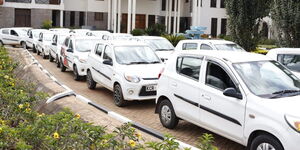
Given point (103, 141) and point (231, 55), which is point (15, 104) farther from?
point (231, 55)

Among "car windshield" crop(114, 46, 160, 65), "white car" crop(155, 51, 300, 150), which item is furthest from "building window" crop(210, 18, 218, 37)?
"white car" crop(155, 51, 300, 150)

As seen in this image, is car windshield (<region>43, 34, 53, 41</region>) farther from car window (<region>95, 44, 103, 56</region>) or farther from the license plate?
the license plate

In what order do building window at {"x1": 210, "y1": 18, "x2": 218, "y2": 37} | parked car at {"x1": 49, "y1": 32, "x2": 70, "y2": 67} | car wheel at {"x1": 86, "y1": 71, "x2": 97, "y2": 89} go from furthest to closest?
building window at {"x1": 210, "y1": 18, "x2": 218, "y2": 37} < parked car at {"x1": 49, "y1": 32, "x2": 70, "y2": 67} < car wheel at {"x1": 86, "y1": 71, "x2": 97, "y2": 89}

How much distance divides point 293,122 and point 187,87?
248cm

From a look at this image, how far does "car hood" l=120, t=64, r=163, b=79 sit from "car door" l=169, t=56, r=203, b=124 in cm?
226

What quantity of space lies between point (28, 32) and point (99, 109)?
2208 centimetres

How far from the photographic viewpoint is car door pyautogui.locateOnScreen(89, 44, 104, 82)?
40.1 feet

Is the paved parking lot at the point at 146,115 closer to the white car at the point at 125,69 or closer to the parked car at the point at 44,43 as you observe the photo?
the white car at the point at 125,69

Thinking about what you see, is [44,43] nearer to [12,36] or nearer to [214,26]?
[12,36]

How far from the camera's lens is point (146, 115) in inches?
379

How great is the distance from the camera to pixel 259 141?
5.80 meters

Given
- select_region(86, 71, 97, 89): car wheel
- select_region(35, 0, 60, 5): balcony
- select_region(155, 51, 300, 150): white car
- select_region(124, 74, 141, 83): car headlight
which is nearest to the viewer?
select_region(155, 51, 300, 150): white car

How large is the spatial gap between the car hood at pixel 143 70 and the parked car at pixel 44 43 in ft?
44.8

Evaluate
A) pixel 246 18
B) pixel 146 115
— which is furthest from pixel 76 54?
pixel 246 18
